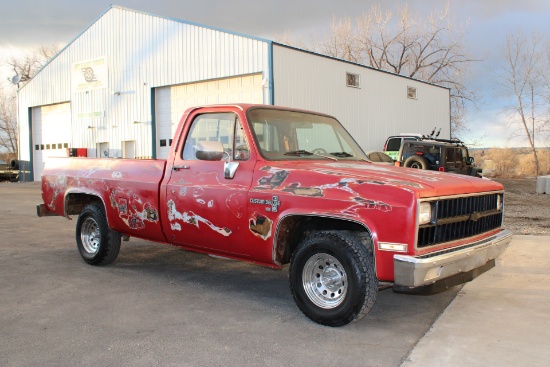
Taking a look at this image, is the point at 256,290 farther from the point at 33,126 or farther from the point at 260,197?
the point at 33,126

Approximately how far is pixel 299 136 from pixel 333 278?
1.66 meters

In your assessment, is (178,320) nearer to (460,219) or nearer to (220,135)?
(220,135)

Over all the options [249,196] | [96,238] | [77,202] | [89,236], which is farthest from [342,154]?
[77,202]

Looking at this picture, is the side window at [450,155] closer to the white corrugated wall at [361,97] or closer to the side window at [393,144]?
the side window at [393,144]

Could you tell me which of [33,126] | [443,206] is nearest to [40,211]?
[443,206]

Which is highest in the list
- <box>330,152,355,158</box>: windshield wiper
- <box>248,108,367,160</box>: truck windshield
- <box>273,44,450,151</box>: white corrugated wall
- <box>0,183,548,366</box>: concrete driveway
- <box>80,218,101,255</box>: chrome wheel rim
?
<box>273,44,450,151</box>: white corrugated wall

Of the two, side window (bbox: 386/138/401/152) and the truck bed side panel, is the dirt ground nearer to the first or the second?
side window (bbox: 386/138/401/152)

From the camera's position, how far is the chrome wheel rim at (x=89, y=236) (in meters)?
6.48

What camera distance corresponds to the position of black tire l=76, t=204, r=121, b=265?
624cm

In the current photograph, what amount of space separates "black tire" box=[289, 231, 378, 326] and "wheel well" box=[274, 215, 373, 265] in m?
0.14

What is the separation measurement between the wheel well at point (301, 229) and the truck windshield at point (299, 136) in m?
0.67

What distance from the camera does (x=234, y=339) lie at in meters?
3.91

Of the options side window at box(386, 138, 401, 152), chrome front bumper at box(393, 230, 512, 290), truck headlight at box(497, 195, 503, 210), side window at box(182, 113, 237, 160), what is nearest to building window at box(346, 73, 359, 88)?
side window at box(386, 138, 401, 152)

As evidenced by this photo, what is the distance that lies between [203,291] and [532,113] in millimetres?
32534
